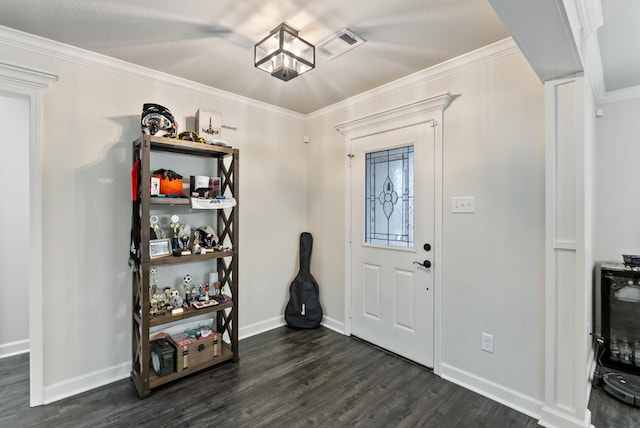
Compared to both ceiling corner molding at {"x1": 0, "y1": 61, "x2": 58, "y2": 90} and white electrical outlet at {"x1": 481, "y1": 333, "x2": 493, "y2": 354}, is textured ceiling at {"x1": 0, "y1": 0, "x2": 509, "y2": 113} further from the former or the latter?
white electrical outlet at {"x1": 481, "y1": 333, "x2": 493, "y2": 354}

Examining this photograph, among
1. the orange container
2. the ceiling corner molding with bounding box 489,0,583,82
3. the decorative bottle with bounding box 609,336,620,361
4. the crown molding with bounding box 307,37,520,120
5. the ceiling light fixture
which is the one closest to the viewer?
the ceiling corner molding with bounding box 489,0,583,82

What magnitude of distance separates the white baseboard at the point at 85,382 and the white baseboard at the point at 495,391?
8.72 ft

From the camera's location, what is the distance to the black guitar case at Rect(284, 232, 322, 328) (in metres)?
3.48

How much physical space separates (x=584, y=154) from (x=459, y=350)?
1649mm

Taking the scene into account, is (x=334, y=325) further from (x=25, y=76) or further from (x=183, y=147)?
(x=25, y=76)

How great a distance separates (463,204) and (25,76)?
3300 millimetres

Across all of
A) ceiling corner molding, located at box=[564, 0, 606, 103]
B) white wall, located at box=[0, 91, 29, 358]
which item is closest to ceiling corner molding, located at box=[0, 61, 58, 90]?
white wall, located at box=[0, 91, 29, 358]

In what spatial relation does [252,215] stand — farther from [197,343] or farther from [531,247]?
[531,247]

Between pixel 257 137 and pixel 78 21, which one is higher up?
pixel 78 21

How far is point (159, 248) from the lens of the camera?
2.40 m

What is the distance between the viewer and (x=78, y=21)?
191cm

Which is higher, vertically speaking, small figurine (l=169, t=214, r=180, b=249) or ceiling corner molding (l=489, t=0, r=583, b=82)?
ceiling corner molding (l=489, t=0, r=583, b=82)

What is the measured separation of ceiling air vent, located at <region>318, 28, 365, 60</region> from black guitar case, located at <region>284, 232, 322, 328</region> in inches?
88.6

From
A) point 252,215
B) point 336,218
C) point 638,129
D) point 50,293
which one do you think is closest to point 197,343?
point 50,293
